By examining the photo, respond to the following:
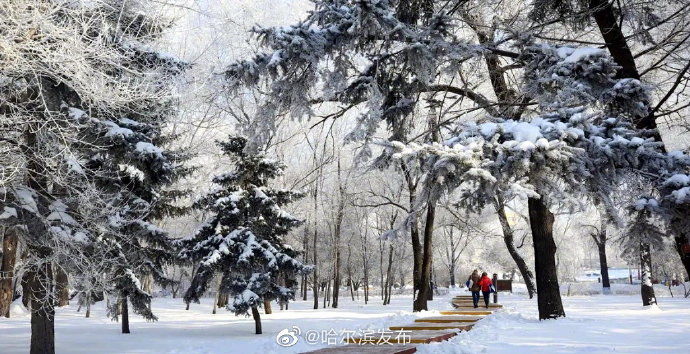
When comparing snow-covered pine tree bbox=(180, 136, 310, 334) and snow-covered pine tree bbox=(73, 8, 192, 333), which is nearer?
snow-covered pine tree bbox=(73, 8, 192, 333)

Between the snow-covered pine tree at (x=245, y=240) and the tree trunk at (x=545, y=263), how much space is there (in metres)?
7.31

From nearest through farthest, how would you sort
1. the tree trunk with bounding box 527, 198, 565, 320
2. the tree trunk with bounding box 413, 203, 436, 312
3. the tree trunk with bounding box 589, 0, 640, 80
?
the tree trunk with bounding box 589, 0, 640, 80 → the tree trunk with bounding box 527, 198, 565, 320 → the tree trunk with bounding box 413, 203, 436, 312

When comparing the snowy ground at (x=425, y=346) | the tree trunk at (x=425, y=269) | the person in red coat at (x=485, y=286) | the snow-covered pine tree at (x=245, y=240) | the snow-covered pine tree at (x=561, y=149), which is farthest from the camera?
the person in red coat at (x=485, y=286)

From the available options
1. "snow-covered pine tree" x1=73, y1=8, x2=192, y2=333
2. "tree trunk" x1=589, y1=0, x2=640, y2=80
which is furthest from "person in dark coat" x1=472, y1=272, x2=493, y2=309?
"tree trunk" x1=589, y1=0, x2=640, y2=80

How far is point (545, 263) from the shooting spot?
1288 centimetres

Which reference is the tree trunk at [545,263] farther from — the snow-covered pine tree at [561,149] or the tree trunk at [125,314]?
the tree trunk at [125,314]

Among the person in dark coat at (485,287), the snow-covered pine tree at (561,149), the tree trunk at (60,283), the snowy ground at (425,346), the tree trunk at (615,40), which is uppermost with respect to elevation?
the tree trunk at (615,40)

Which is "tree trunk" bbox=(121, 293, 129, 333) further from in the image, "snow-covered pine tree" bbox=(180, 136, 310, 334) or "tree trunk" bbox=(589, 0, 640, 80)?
"tree trunk" bbox=(589, 0, 640, 80)

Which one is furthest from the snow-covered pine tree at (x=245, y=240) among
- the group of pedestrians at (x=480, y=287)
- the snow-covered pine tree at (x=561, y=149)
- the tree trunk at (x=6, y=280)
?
the snow-covered pine tree at (x=561, y=149)

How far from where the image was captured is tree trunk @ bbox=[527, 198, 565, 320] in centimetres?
1289

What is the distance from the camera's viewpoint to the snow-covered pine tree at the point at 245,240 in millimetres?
16938

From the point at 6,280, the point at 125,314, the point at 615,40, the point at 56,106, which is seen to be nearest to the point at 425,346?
the point at 615,40

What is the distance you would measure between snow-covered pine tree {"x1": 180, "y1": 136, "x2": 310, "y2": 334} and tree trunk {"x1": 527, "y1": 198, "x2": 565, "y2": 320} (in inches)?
288

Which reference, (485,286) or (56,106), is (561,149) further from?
(485,286)
